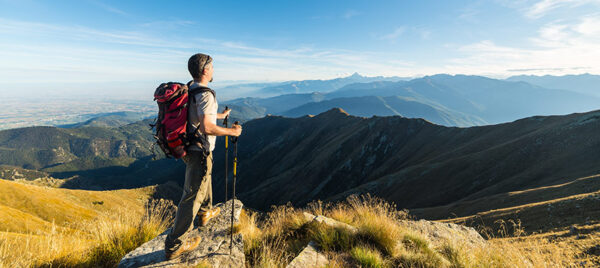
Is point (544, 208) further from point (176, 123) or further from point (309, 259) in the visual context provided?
point (176, 123)

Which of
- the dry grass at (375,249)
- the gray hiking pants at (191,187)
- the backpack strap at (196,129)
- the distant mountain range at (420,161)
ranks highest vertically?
the backpack strap at (196,129)

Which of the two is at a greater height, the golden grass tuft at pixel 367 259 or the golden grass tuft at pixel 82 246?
the golden grass tuft at pixel 82 246

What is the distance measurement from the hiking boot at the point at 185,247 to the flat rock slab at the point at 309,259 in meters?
1.80

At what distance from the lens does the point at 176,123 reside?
3.97m

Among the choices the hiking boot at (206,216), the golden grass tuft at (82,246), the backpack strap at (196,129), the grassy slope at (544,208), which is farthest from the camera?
the grassy slope at (544,208)

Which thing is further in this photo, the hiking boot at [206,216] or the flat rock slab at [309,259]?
the hiking boot at [206,216]

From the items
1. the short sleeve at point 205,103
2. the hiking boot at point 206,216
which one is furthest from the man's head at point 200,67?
the hiking boot at point 206,216

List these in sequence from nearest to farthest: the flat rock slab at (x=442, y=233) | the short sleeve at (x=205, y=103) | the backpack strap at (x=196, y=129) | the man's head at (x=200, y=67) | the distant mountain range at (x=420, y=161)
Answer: the short sleeve at (x=205, y=103)
the backpack strap at (x=196, y=129)
the man's head at (x=200, y=67)
the flat rock slab at (x=442, y=233)
the distant mountain range at (x=420, y=161)

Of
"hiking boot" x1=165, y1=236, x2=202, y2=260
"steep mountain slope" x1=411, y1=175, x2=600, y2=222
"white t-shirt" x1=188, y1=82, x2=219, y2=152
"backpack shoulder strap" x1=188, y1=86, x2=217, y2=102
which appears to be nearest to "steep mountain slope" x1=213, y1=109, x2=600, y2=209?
"steep mountain slope" x1=411, y1=175, x2=600, y2=222

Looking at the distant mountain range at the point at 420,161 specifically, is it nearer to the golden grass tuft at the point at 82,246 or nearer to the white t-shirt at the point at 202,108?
the white t-shirt at the point at 202,108

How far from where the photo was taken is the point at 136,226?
507cm

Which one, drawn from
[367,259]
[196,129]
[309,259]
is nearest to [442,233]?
[367,259]

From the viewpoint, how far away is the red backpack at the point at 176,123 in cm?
390

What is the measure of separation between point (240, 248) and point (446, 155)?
191 feet
